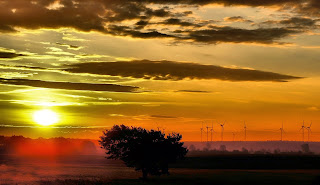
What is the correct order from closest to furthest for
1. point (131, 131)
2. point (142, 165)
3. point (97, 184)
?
1. point (97, 184)
2. point (142, 165)
3. point (131, 131)

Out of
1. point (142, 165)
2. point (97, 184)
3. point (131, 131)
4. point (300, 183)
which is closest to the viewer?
point (97, 184)

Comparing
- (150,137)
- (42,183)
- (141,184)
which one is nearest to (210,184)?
(141,184)

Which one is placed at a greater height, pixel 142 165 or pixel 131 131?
pixel 131 131

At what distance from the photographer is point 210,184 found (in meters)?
101

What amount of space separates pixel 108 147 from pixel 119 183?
107ft

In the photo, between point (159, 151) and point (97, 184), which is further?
point (159, 151)

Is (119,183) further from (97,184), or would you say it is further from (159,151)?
(159,151)

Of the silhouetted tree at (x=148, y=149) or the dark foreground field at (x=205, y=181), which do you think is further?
the silhouetted tree at (x=148, y=149)

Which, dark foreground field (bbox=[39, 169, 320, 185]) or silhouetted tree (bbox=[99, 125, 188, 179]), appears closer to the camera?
dark foreground field (bbox=[39, 169, 320, 185])

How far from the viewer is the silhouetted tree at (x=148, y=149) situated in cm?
11556

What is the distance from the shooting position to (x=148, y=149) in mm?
116000

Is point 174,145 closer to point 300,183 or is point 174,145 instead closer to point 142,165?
point 142,165

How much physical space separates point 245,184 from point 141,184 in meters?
23.4

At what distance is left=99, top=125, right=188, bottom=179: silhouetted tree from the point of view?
115562 mm
